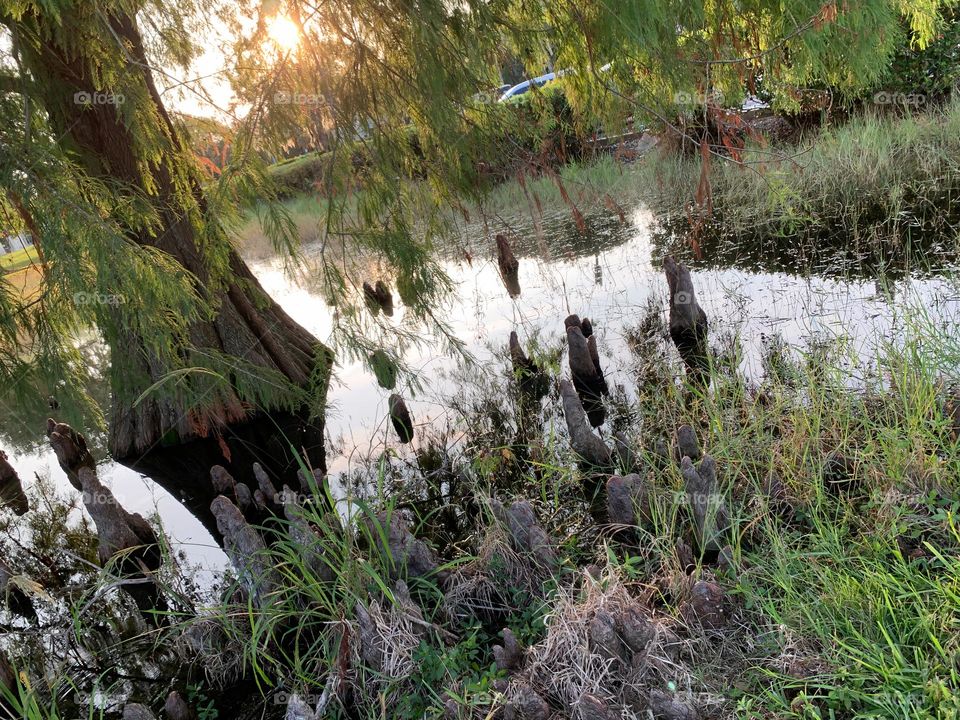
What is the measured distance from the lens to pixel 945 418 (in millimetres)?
3039

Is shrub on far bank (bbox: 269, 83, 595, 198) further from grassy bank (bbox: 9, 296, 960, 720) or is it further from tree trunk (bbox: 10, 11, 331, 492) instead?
grassy bank (bbox: 9, 296, 960, 720)

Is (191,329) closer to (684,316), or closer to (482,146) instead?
(482,146)

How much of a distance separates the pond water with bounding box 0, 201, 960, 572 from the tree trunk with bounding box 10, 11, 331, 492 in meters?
0.31

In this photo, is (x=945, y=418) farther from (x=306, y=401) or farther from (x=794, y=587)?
(x=306, y=401)

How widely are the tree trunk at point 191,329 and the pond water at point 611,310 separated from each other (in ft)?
1.01

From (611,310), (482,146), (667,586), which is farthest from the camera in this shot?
(611,310)

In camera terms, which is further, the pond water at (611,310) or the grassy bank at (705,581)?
the pond water at (611,310)

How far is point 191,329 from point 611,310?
3.48 m

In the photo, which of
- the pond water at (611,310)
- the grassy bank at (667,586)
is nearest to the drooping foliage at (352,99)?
the pond water at (611,310)

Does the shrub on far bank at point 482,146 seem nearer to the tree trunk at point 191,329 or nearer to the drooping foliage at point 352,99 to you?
the drooping foliage at point 352,99

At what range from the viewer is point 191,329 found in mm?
5270

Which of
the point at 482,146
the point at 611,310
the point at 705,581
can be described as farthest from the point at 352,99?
the point at 611,310

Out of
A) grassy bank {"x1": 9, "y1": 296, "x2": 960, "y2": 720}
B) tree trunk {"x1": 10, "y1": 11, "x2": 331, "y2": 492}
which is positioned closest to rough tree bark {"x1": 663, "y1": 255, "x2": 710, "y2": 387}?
grassy bank {"x1": 9, "y1": 296, "x2": 960, "y2": 720}

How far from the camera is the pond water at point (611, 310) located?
4660 mm
